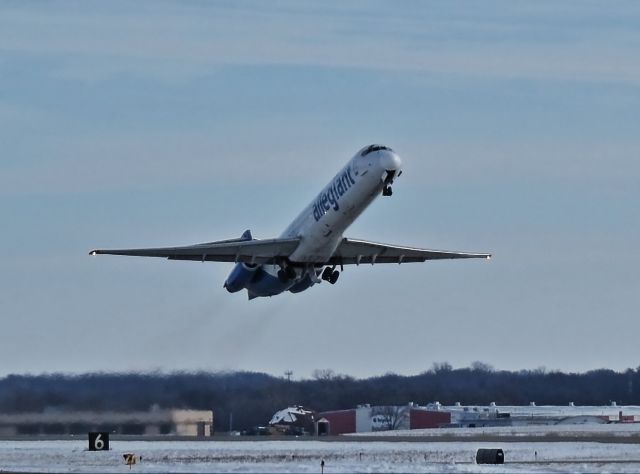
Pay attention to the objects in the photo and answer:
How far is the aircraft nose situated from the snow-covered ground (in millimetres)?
15136

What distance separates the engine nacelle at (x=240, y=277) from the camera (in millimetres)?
93000

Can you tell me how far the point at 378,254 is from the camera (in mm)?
90062

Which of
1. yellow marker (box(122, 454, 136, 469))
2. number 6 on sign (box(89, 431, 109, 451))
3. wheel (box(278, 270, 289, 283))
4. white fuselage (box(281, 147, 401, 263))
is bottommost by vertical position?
yellow marker (box(122, 454, 136, 469))

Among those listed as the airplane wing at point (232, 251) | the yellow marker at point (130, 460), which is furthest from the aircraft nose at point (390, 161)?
the yellow marker at point (130, 460)

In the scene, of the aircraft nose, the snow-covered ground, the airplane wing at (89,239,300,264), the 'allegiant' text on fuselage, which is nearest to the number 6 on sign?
the snow-covered ground

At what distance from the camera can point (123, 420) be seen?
94875mm

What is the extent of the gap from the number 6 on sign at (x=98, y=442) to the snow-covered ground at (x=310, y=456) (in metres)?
0.97

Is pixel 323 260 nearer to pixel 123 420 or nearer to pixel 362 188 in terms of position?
pixel 362 188

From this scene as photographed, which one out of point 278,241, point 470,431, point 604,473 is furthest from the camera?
point 470,431

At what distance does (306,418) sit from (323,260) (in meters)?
41.7

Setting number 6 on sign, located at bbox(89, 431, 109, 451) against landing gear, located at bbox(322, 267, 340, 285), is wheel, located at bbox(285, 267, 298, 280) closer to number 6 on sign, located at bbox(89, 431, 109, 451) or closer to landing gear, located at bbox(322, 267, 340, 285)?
landing gear, located at bbox(322, 267, 340, 285)

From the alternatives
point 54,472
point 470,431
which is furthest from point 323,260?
point 470,431

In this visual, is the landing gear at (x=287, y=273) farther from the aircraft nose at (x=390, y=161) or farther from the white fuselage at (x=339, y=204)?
the aircraft nose at (x=390, y=161)

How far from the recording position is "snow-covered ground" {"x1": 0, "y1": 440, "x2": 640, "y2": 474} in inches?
2741
